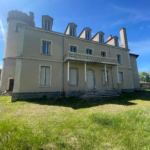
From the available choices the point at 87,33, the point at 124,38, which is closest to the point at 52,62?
the point at 87,33

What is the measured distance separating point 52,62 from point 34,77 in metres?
2.55

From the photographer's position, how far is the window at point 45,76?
377 inches

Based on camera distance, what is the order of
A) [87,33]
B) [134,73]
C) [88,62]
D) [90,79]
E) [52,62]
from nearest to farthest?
1. [52,62]
2. [88,62]
3. [90,79]
4. [87,33]
5. [134,73]

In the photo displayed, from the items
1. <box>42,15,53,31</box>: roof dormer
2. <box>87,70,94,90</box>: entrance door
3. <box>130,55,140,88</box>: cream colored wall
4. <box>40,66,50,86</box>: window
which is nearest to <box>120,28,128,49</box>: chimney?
<box>130,55,140,88</box>: cream colored wall

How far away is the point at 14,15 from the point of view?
46.3 feet

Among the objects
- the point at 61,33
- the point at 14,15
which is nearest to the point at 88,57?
the point at 61,33

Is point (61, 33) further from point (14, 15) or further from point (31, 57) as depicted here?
point (14, 15)

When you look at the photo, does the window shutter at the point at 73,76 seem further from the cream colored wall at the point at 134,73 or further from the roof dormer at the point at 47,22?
the cream colored wall at the point at 134,73

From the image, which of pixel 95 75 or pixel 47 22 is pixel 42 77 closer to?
pixel 95 75

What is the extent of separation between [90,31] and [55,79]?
9.31 metres

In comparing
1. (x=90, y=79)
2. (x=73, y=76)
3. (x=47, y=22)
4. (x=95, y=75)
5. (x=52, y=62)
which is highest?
(x=47, y=22)

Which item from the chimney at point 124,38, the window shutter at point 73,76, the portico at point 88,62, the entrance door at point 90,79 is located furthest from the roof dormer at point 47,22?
the chimney at point 124,38

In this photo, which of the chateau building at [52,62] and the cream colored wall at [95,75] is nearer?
the chateau building at [52,62]

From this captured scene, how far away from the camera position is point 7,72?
12.0 meters
